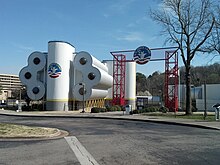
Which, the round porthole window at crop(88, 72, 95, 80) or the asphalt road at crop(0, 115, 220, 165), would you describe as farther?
the round porthole window at crop(88, 72, 95, 80)

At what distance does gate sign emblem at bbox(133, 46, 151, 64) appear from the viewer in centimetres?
4713

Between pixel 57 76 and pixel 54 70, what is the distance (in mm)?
1080

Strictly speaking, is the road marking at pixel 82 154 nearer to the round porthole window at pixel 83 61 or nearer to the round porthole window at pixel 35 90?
the round porthole window at pixel 83 61

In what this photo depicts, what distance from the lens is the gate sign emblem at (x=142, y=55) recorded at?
47.1 metres

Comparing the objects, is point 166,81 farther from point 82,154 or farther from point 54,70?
point 82,154

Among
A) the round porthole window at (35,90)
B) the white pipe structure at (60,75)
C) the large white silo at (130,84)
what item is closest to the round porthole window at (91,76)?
the white pipe structure at (60,75)

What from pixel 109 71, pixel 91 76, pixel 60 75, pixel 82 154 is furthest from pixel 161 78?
pixel 82 154

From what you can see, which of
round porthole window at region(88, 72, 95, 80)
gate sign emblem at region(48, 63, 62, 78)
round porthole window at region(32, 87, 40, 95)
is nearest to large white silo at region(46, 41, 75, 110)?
gate sign emblem at region(48, 63, 62, 78)

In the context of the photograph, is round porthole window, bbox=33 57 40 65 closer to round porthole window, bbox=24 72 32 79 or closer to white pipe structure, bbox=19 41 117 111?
white pipe structure, bbox=19 41 117 111

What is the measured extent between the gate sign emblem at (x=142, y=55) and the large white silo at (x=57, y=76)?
1179cm

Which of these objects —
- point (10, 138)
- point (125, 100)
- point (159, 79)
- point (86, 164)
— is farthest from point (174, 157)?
point (159, 79)

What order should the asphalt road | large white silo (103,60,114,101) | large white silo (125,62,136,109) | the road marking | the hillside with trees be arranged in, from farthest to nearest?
the hillside with trees, large white silo (103,60,114,101), large white silo (125,62,136,109), the asphalt road, the road marking

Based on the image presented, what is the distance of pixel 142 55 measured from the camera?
47.3 metres

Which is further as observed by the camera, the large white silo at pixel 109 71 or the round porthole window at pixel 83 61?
the large white silo at pixel 109 71
